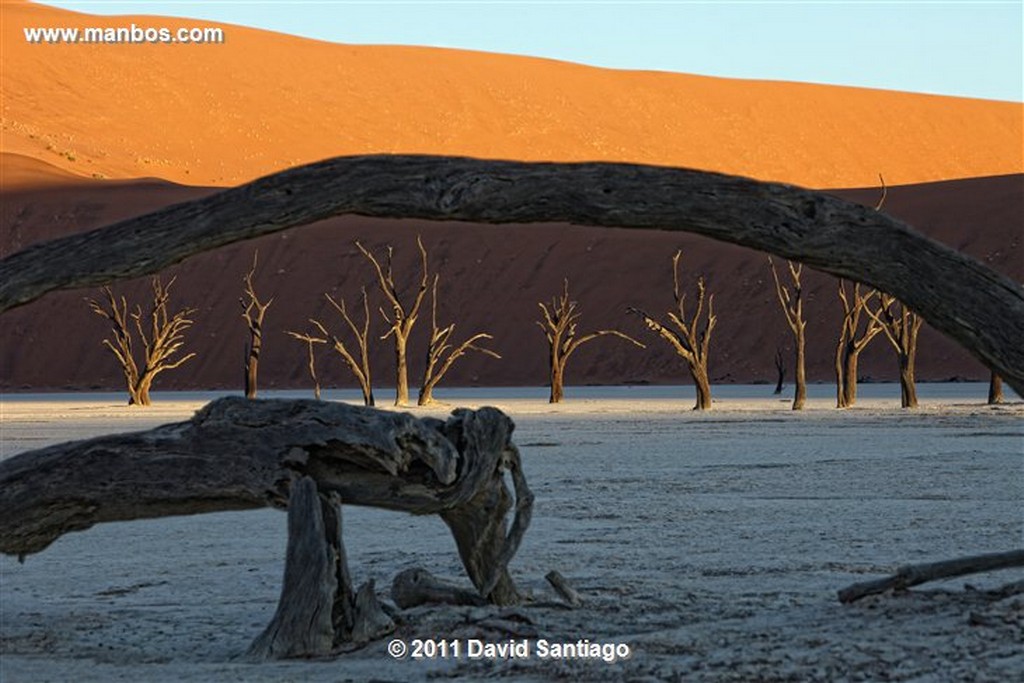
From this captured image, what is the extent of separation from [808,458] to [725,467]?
1657 millimetres

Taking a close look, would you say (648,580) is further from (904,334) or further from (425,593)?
(904,334)

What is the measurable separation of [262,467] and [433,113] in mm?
121113

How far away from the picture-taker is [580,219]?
709 centimetres

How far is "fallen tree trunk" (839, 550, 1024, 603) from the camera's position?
780cm

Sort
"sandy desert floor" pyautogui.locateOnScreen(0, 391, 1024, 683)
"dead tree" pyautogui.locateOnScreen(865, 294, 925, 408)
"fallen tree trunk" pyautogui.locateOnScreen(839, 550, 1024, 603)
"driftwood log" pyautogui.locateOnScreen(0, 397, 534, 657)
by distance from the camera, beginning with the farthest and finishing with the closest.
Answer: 1. "dead tree" pyautogui.locateOnScreen(865, 294, 925, 408)
2. "driftwood log" pyautogui.locateOnScreen(0, 397, 534, 657)
3. "fallen tree trunk" pyautogui.locateOnScreen(839, 550, 1024, 603)
4. "sandy desert floor" pyautogui.locateOnScreen(0, 391, 1024, 683)

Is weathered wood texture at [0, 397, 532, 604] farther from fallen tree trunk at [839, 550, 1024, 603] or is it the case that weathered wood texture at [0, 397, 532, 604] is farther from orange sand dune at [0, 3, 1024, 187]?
orange sand dune at [0, 3, 1024, 187]

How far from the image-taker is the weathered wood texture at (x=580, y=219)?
705 centimetres

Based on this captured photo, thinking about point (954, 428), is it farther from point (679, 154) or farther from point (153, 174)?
point (679, 154)

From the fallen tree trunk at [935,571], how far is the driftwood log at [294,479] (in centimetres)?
174

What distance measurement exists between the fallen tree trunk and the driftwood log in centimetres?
174

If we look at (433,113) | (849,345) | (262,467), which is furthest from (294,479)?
(433,113)

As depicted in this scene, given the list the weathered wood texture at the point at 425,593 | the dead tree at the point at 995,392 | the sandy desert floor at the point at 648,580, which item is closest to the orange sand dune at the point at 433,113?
the dead tree at the point at 995,392

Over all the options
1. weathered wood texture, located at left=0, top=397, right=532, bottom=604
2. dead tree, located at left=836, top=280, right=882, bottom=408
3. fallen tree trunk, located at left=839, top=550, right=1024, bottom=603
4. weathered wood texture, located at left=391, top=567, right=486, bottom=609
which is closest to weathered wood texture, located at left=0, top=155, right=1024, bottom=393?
fallen tree trunk, located at left=839, top=550, right=1024, bottom=603

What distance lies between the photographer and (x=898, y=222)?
7.45m
